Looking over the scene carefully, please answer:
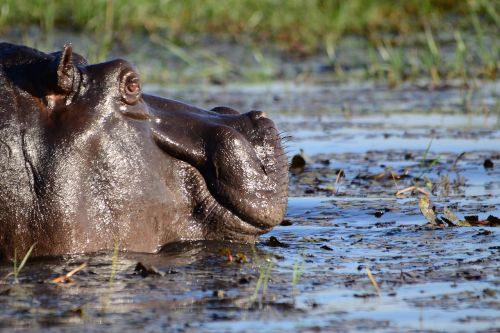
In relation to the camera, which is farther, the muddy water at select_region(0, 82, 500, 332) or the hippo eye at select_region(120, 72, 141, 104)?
the hippo eye at select_region(120, 72, 141, 104)

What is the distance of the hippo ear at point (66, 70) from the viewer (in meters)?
4.33

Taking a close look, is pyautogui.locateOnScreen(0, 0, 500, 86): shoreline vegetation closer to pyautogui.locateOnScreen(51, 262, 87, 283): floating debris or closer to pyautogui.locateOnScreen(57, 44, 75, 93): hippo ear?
pyautogui.locateOnScreen(57, 44, 75, 93): hippo ear

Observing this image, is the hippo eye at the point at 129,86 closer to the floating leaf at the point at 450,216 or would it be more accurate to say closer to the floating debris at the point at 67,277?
the floating debris at the point at 67,277

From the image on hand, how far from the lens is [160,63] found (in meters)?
12.4

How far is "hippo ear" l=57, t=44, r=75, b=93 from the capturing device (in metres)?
4.33

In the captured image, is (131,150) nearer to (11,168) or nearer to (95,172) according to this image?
(95,172)

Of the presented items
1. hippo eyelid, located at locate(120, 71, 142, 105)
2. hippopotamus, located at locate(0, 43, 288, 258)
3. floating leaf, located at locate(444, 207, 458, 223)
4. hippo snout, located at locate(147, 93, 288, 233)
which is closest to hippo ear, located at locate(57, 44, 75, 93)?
hippopotamus, located at locate(0, 43, 288, 258)

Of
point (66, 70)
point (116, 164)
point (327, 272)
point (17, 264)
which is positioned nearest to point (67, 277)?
point (17, 264)

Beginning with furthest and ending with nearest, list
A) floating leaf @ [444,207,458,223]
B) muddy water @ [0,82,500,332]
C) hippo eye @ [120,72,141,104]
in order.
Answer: floating leaf @ [444,207,458,223] < hippo eye @ [120,72,141,104] < muddy water @ [0,82,500,332]

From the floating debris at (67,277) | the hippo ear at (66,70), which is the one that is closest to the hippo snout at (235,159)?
the hippo ear at (66,70)

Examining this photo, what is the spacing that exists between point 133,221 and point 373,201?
2.00m

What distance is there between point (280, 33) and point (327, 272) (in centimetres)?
1018

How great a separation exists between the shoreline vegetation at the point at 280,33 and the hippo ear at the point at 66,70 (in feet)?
20.8

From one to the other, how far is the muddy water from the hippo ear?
604 millimetres
